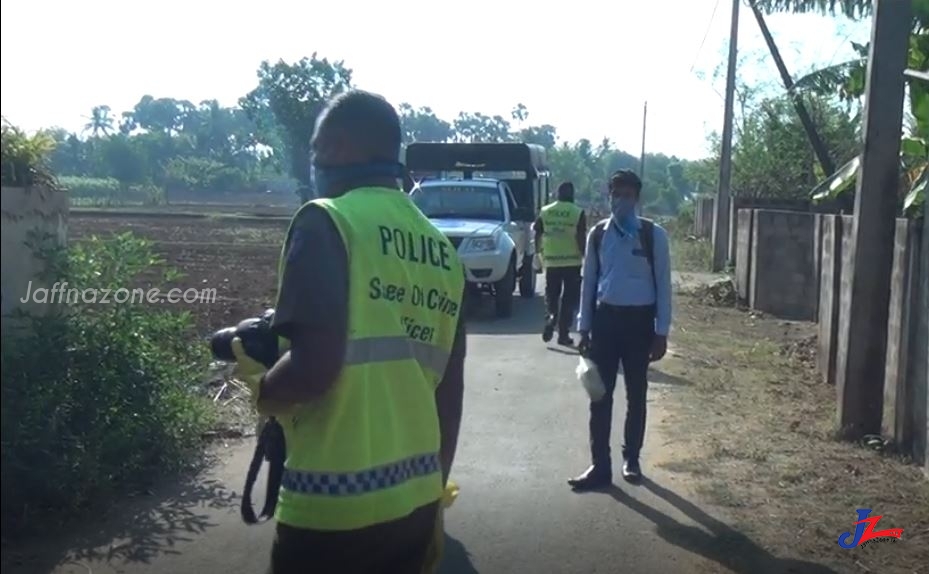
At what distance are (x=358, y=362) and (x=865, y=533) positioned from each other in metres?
4.55

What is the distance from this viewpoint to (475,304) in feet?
57.9

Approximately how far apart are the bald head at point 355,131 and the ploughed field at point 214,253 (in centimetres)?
387

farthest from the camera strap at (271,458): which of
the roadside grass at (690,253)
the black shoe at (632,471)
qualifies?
the roadside grass at (690,253)

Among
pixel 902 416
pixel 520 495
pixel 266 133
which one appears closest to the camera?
pixel 520 495

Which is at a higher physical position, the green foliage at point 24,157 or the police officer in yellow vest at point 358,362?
the green foliage at point 24,157

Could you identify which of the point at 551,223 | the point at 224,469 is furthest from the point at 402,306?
the point at 551,223

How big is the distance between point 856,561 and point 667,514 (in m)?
1.12

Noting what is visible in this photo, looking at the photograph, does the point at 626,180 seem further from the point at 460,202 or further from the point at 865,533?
the point at 460,202

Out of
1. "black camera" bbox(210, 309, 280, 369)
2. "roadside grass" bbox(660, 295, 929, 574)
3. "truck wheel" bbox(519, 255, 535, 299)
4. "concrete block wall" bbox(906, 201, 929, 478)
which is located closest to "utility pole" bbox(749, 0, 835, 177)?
"truck wheel" bbox(519, 255, 535, 299)

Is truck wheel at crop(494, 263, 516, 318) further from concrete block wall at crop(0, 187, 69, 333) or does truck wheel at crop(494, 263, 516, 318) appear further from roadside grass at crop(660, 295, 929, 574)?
concrete block wall at crop(0, 187, 69, 333)

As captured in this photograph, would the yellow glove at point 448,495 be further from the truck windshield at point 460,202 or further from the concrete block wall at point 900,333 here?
the truck windshield at point 460,202

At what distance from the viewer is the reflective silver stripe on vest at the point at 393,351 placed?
277cm

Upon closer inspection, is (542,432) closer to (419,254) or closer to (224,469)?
(224,469)

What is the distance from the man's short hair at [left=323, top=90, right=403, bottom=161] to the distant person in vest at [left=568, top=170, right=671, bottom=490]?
4388mm
